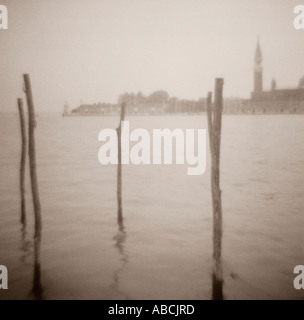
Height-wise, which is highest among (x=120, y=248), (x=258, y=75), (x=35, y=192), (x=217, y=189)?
(x=258, y=75)

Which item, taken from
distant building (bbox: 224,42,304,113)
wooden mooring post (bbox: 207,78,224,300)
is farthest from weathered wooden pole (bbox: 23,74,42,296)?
distant building (bbox: 224,42,304,113)

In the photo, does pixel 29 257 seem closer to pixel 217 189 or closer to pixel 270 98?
pixel 217 189

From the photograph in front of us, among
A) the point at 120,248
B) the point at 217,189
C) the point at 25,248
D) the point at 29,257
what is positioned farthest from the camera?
the point at 120,248

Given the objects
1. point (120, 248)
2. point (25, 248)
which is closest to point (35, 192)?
point (25, 248)

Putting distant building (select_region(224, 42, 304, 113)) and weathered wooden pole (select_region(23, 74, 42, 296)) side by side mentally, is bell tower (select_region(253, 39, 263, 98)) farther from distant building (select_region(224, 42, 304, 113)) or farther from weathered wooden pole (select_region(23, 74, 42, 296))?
weathered wooden pole (select_region(23, 74, 42, 296))

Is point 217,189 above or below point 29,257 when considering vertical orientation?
above

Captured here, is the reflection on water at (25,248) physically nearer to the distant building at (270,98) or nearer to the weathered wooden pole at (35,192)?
the weathered wooden pole at (35,192)

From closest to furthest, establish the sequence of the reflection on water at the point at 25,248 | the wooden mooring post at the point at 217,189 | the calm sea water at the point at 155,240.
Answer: the wooden mooring post at the point at 217,189
the calm sea water at the point at 155,240
the reflection on water at the point at 25,248

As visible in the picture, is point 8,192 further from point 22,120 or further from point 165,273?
point 165,273

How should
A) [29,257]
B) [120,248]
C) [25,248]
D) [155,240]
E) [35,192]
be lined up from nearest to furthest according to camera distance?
1. [35,192]
2. [29,257]
3. [25,248]
4. [120,248]
5. [155,240]

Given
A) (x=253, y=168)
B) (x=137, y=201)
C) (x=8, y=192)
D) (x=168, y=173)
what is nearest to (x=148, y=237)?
(x=137, y=201)

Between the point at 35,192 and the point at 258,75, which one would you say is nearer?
the point at 35,192

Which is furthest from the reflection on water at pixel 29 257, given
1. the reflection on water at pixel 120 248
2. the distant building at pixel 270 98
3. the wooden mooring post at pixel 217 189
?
the distant building at pixel 270 98
